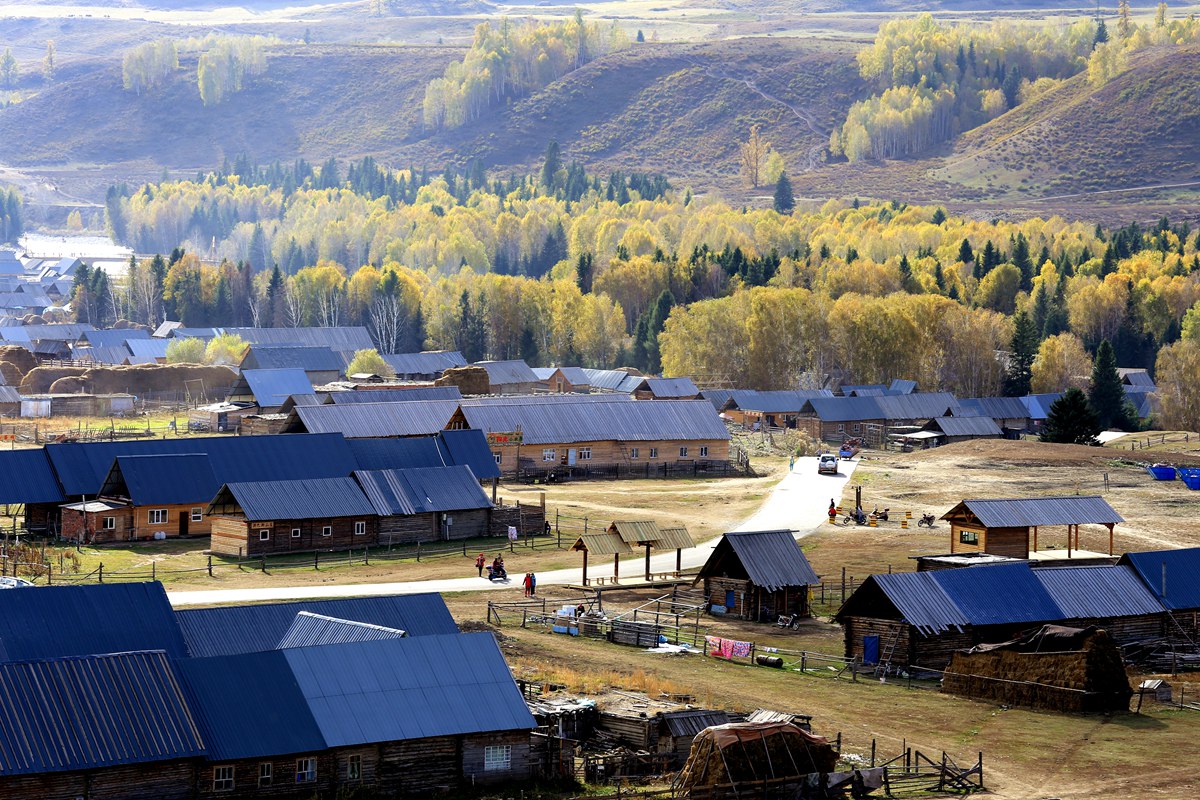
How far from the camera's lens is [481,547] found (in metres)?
67.3

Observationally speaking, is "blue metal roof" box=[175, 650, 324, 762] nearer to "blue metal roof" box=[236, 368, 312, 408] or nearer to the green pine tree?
"blue metal roof" box=[236, 368, 312, 408]

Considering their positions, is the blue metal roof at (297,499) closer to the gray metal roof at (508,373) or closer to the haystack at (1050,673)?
the haystack at (1050,673)

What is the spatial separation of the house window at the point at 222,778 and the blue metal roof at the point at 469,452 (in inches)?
1636

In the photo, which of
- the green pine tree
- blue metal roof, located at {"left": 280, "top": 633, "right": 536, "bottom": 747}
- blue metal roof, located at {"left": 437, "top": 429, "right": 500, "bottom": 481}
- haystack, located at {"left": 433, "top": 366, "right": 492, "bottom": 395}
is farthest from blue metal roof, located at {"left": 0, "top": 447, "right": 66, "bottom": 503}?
the green pine tree

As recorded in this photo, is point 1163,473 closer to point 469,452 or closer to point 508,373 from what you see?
point 469,452

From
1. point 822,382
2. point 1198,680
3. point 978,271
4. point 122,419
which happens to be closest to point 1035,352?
point 822,382

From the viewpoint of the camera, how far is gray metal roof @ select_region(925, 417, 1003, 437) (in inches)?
4424

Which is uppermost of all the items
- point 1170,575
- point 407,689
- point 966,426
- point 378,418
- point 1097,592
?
point 378,418

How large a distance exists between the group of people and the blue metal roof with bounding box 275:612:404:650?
1622 centimetres

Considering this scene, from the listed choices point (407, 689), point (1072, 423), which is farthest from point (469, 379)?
point (407, 689)

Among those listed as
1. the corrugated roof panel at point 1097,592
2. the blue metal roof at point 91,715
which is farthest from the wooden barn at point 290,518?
the blue metal roof at point 91,715

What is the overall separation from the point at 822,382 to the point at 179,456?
76198 mm

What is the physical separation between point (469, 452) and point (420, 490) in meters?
7.32

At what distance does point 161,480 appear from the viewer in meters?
67.4
